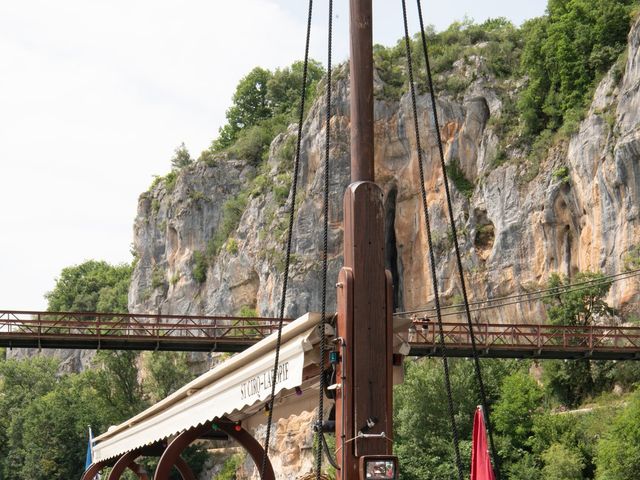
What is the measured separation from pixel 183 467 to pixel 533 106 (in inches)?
1698

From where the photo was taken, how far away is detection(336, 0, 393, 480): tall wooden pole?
7594 millimetres

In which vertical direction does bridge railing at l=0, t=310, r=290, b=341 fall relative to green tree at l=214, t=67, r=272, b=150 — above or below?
below

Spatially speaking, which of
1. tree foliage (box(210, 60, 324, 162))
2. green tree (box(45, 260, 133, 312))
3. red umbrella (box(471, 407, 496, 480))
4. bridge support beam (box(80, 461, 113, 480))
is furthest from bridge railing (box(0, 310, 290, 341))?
green tree (box(45, 260, 133, 312))

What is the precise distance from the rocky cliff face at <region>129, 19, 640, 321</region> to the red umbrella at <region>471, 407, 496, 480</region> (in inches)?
1476

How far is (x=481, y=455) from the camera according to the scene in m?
8.23

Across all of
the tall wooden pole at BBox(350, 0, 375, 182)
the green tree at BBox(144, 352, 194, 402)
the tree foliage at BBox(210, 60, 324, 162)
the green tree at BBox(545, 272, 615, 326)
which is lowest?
the tall wooden pole at BBox(350, 0, 375, 182)

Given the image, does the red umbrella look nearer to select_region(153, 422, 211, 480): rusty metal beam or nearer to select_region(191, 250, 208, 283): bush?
select_region(153, 422, 211, 480): rusty metal beam

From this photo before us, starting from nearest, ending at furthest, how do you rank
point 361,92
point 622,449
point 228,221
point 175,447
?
1. point 361,92
2. point 175,447
3. point 622,449
4. point 228,221

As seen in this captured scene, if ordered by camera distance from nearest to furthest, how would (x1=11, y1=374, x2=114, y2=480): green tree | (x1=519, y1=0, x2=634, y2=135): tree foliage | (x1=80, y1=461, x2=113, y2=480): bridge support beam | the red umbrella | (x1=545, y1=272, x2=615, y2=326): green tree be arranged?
the red umbrella < (x1=80, y1=461, x2=113, y2=480): bridge support beam < (x1=545, y1=272, x2=615, y2=326): green tree < (x1=519, y1=0, x2=634, y2=135): tree foliage < (x1=11, y1=374, x2=114, y2=480): green tree

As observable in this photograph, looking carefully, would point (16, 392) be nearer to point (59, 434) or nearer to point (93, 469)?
point (59, 434)

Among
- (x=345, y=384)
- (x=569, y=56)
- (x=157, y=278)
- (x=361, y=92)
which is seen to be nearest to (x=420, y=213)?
(x=569, y=56)

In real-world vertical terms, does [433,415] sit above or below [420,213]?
below

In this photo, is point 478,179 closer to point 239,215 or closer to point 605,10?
point 605,10

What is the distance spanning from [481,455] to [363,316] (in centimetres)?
148
